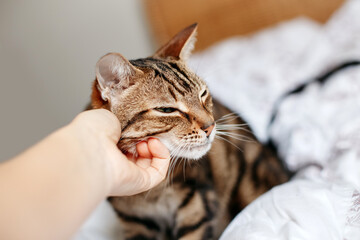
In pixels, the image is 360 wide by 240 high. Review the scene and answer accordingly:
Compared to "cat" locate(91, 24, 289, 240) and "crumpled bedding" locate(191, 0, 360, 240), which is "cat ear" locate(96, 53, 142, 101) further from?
"crumpled bedding" locate(191, 0, 360, 240)

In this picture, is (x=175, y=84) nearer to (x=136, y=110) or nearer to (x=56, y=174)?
(x=136, y=110)

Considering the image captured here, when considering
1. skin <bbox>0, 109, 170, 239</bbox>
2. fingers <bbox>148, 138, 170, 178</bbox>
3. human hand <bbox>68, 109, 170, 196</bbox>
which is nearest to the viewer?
skin <bbox>0, 109, 170, 239</bbox>

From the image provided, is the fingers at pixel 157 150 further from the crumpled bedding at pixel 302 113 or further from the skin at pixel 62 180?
the crumpled bedding at pixel 302 113

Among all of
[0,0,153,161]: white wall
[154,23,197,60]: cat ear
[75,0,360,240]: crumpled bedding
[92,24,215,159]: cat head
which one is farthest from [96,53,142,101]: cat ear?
[0,0,153,161]: white wall

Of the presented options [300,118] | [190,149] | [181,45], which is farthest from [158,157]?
[300,118]

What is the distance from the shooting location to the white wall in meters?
1.59

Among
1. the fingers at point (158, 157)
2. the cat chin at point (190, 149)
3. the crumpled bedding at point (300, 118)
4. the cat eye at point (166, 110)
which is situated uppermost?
the cat eye at point (166, 110)

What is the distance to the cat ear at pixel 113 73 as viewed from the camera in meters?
0.73

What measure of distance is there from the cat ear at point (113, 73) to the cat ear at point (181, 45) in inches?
8.6

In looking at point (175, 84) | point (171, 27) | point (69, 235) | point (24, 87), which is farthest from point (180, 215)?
point (171, 27)

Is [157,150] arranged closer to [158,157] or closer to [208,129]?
[158,157]

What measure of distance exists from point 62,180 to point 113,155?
0.12 meters

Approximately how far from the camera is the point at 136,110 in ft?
2.62

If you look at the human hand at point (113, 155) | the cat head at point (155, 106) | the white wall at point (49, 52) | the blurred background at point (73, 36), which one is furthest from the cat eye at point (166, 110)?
the white wall at point (49, 52)
